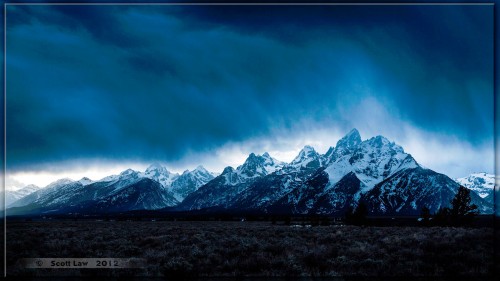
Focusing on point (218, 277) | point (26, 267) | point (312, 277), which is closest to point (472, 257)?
point (312, 277)

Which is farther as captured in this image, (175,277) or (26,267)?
(26,267)

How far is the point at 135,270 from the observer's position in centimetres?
1334

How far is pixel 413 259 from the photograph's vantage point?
14.9 metres

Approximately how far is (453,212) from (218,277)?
1960 inches

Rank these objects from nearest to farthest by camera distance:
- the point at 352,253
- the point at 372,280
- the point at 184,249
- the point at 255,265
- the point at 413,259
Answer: the point at 372,280 → the point at 255,265 → the point at 413,259 → the point at 352,253 → the point at 184,249

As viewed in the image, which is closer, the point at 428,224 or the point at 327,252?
the point at 327,252

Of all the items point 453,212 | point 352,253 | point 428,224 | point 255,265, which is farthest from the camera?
point 428,224

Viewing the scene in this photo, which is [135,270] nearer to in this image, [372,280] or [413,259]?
[372,280]

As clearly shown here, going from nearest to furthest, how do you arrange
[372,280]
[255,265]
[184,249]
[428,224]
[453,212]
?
1. [372,280]
2. [255,265]
3. [184,249]
4. [453,212]
5. [428,224]

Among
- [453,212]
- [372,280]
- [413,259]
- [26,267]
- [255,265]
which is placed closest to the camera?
[372,280]

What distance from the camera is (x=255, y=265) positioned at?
13812 mm

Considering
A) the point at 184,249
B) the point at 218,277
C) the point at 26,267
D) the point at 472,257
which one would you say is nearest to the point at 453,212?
the point at 472,257

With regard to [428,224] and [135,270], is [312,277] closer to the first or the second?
[135,270]

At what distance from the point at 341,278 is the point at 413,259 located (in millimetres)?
4672
